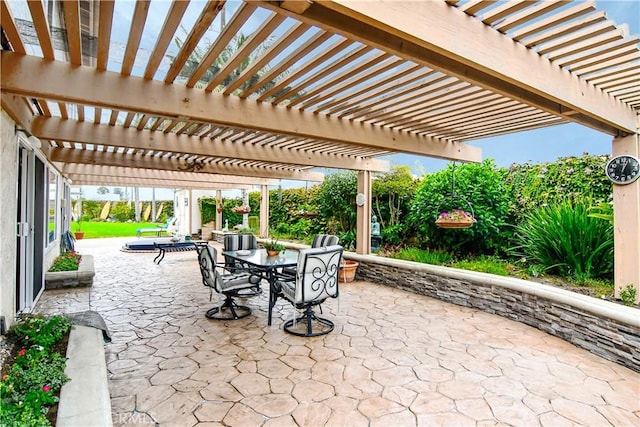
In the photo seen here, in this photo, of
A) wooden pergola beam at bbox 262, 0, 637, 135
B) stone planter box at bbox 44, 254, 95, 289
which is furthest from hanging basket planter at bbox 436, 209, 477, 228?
stone planter box at bbox 44, 254, 95, 289

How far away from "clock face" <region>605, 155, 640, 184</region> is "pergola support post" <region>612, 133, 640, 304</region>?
Answer: 0.27 feet

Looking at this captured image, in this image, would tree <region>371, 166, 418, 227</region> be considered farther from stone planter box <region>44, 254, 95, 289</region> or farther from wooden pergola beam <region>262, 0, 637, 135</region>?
stone planter box <region>44, 254, 95, 289</region>

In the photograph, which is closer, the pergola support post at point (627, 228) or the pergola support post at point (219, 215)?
the pergola support post at point (627, 228)

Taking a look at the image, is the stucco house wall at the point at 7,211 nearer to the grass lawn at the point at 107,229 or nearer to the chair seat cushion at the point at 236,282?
the chair seat cushion at the point at 236,282

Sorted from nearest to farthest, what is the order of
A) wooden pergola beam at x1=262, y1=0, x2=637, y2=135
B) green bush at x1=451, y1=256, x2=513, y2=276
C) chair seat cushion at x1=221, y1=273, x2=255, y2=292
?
wooden pergola beam at x1=262, y1=0, x2=637, y2=135, chair seat cushion at x1=221, y1=273, x2=255, y2=292, green bush at x1=451, y1=256, x2=513, y2=276

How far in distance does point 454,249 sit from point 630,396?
376cm

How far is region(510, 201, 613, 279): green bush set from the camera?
4273 mm

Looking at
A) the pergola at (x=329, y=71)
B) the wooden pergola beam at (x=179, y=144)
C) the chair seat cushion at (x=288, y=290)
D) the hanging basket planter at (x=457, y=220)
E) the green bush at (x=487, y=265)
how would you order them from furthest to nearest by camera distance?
the green bush at (x=487, y=265) → the hanging basket planter at (x=457, y=220) → the wooden pergola beam at (x=179, y=144) → the chair seat cushion at (x=288, y=290) → the pergola at (x=329, y=71)

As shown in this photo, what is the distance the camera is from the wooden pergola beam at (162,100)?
263cm

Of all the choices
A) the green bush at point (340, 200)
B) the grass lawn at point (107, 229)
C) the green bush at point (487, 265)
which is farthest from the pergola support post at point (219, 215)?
the green bush at point (487, 265)

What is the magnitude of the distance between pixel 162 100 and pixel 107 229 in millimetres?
20399

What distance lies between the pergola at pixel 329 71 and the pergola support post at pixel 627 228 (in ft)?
0.05

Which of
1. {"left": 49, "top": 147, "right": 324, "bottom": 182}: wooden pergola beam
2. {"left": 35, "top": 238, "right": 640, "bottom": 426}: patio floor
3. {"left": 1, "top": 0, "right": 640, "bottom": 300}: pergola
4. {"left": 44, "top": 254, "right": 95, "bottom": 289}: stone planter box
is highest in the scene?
{"left": 1, "top": 0, "right": 640, "bottom": 300}: pergola

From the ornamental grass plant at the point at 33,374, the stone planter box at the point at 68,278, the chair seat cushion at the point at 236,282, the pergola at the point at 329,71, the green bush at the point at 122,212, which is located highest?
the pergola at the point at 329,71
